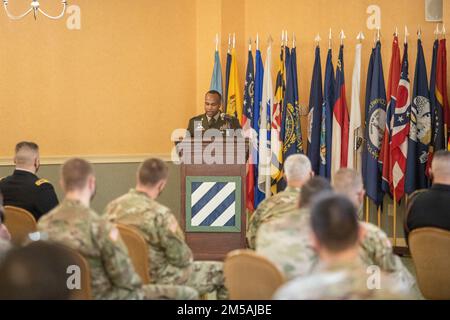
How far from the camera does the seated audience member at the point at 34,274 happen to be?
68.0 inches

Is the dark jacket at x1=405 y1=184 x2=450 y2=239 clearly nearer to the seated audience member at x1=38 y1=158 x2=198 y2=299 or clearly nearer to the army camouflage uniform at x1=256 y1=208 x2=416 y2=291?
the army camouflage uniform at x1=256 y1=208 x2=416 y2=291

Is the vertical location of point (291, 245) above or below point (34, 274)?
below

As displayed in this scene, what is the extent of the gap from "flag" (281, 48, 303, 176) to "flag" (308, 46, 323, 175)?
0.49ft

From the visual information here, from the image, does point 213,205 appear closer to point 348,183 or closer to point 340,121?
point 348,183

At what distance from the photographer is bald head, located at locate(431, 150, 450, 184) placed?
15.2ft

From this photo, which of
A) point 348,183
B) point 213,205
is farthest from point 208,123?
point 348,183

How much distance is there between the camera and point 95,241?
309 cm

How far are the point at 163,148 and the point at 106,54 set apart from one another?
1326 millimetres

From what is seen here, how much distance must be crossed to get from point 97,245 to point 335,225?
127 cm

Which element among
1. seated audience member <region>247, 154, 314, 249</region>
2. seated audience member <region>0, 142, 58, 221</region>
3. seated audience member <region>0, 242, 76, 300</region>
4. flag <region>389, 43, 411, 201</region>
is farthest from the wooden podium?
seated audience member <region>0, 242, 76, 300</region>

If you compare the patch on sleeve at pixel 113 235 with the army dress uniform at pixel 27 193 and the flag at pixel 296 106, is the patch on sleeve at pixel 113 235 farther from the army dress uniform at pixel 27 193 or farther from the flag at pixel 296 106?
the flag at pixel 296 106

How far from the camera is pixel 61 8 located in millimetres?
7984
